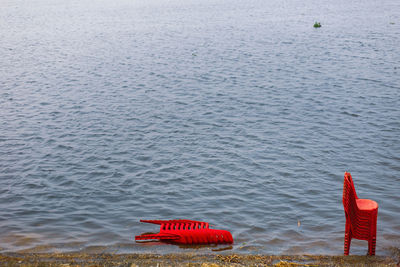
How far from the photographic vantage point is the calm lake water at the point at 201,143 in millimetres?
9844

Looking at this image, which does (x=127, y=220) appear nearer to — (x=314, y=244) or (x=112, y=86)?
(x=314, y=244)

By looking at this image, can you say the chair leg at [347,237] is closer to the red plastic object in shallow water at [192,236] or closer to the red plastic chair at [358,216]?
the red plastic chair at [358,216]

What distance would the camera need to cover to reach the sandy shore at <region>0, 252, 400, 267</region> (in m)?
7.39

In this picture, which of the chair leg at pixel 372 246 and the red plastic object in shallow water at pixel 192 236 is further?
the red plastic object in shallow water at pixel 192 236

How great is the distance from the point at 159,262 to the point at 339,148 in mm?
8524

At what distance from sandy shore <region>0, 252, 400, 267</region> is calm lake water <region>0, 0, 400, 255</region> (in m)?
0.71

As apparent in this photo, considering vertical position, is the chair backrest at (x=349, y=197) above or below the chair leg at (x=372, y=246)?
above

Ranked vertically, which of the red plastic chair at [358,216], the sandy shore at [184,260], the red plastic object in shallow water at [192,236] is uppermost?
the red plastic chair at [358,216]

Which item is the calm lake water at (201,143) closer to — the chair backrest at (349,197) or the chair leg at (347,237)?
the chair leg at (347,237)

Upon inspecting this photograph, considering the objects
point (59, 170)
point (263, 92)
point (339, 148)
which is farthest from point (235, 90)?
point (59, 170)

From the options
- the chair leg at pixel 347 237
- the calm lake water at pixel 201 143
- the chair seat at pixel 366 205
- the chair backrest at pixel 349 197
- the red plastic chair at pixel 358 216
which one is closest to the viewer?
the chair backrest at pixel 349 197

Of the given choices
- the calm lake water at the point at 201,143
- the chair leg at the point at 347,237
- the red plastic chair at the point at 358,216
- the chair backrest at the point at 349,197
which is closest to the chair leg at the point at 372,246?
the red plastic chair at the point at 358,216

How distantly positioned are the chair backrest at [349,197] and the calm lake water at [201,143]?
140cm

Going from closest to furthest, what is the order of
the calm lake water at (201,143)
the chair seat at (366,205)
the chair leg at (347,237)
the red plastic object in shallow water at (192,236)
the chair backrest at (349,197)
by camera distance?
the chair backrest at (349,197) → the chair seat at (366,205) → the chair leg at (347,237) → the red plastic object in shallow water at (192,236) → the calm lake water at (201,143)
